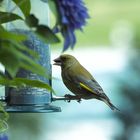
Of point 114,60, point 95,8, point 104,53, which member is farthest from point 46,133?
point 95,8

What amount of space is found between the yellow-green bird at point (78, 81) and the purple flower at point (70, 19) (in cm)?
205

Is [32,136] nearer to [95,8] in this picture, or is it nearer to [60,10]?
[60,10]

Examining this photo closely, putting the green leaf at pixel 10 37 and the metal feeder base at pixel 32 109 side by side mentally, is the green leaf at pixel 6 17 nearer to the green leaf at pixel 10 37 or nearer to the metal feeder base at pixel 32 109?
the green leaf at pixel 10 37

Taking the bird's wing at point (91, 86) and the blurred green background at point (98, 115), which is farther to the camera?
the blurred green background at point (98, 115)

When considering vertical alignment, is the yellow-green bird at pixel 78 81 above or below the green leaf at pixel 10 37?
below

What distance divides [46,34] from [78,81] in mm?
2197

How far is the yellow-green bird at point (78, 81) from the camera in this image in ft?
11.5

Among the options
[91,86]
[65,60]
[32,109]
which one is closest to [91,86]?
[91,86]

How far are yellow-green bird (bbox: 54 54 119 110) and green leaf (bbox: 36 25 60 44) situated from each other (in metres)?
2.03

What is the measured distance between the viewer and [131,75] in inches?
228

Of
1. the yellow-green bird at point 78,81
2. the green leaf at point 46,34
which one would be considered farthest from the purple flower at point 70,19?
the yellow-green bird at point 78,81

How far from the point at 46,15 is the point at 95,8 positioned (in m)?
11.2

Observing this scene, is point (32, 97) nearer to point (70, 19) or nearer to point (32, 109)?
point (32, 109)

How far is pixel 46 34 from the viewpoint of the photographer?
1.41 metres
